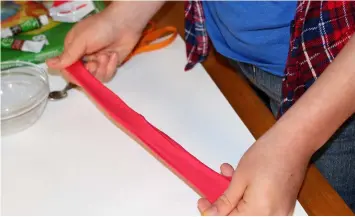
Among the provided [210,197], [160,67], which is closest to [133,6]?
[160,67]

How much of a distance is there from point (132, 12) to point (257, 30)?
0.63ft

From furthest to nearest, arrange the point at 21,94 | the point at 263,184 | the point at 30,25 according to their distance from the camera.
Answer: the point at 30,25, the point at 21,94, the point at 263,184

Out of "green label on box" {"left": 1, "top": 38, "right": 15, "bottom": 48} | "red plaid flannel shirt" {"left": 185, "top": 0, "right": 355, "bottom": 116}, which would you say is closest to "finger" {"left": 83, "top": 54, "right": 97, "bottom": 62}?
"green label on box" {"left": 1, "top": 38, "right": 15, "bottom": 48}

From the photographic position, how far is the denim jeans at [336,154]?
0.63 m

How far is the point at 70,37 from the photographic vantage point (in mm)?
727

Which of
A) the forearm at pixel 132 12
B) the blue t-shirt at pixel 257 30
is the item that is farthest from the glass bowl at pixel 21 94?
the blue t-shirt at pixel 257 30

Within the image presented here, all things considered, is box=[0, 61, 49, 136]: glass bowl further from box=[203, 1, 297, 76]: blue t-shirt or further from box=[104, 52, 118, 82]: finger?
box=[203, 1, 297, 76]: blue t-shirt

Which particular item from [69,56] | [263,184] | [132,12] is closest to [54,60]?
→ [69,56]

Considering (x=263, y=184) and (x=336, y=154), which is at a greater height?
(x=263, y=184)

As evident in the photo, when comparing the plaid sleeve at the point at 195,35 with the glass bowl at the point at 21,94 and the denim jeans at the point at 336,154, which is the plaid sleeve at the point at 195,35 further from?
the glass bowl at the point at 21,94

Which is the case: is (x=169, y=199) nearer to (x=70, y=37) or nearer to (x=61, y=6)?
(x=70, y=37)

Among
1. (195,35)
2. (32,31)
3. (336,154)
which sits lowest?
(336,154)

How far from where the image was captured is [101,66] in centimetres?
72

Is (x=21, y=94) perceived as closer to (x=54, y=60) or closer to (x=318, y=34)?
(x=54, y=60)
